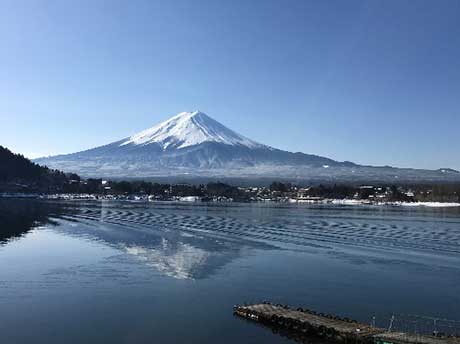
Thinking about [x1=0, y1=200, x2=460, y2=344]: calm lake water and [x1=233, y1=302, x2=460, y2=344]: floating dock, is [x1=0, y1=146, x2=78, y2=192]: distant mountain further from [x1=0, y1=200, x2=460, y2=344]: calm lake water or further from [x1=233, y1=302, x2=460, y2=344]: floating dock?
[x1=233, y1=302, x2=460, y2=344]: floating dock

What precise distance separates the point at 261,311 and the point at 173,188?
107865 mm

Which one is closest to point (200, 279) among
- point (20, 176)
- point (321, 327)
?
point (321, 327)

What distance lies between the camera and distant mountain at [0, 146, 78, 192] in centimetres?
9962

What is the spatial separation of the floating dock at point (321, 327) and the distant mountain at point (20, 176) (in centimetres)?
9010

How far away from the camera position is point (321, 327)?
46.5ft

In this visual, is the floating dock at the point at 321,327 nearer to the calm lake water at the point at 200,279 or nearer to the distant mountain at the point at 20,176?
the calm lake water at the point at 200,279

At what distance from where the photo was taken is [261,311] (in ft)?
51.5

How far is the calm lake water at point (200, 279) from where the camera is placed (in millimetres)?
14984

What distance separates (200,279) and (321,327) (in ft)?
25.8

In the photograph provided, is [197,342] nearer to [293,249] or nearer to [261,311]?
[261,311]

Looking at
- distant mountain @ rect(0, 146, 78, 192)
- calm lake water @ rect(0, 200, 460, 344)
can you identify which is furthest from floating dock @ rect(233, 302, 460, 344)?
distant mountain @ rect(0, 146, 78, 192)

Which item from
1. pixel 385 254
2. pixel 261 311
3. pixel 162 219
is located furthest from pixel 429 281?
pixel 162 219

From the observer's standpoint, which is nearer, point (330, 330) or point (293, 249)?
point (330, 330)

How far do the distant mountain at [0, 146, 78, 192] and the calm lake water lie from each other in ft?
218
